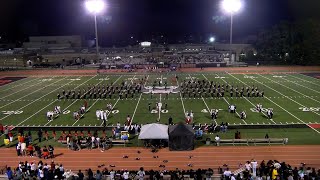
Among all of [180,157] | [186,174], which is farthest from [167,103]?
[186,174]

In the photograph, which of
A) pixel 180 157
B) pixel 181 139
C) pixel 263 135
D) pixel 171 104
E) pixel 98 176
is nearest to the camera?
pixel 98 176

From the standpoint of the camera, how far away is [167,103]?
31828 mm

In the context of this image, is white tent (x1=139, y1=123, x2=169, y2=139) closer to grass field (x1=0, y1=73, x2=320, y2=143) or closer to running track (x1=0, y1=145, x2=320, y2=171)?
running track (x1=0, y1=145, x2=320, y2=171)

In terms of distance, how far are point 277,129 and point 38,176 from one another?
1523 centimetres

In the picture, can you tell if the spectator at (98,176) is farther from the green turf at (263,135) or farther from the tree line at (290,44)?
the tree line at (290,44)

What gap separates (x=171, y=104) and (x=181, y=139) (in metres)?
12.0

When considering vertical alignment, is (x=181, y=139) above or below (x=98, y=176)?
above

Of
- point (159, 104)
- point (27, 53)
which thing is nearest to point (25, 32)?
point (27, 53)

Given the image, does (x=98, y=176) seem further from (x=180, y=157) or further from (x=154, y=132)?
(x=154, y=132)

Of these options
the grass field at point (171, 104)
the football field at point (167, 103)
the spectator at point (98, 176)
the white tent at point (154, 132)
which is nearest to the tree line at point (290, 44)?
the grass field at point (171, 104)

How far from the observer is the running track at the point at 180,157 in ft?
58.3

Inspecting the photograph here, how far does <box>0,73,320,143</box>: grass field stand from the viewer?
2614cm

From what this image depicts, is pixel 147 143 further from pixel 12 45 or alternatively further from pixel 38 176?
pixel 12 45

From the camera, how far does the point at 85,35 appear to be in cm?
11444
